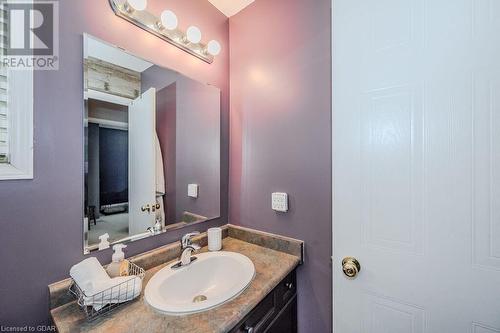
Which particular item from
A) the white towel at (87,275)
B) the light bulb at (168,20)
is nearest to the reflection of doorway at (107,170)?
the white towel at (87,275)

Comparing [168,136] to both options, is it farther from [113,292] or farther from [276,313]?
[276,313]

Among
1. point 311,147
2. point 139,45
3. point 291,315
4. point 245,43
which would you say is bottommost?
point 291,315

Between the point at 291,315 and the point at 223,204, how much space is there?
0.75 m

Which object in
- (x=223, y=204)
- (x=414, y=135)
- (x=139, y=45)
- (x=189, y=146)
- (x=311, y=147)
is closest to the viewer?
(x=414, y=135)

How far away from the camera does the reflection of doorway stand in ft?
2.84

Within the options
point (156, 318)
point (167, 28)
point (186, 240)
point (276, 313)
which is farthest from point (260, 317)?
point (167, 28)

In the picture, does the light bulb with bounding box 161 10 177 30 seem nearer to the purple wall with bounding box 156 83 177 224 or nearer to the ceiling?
the purple wall with bounding box 156 83 177 224

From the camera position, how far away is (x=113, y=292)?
0.70m

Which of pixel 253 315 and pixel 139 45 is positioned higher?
pixel 139 45

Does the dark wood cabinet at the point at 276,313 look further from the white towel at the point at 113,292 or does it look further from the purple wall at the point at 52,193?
the purple wall at the point at 52,193

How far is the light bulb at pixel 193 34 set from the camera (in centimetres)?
118

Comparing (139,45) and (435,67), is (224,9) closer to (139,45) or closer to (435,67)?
(139,45)

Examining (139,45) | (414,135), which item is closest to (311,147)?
(414,135)

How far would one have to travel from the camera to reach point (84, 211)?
0.84m
